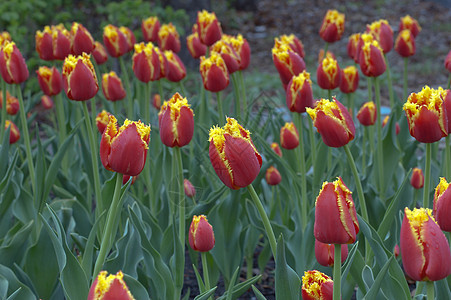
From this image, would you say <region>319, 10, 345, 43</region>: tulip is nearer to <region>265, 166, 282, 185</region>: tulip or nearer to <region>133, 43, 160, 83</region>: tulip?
<region>265, 166, 282, 185</region>: tulip

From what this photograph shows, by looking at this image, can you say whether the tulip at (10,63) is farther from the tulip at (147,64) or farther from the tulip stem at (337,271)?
the tulip stem at (337,271)

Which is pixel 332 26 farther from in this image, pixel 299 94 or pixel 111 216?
pixel 111 216

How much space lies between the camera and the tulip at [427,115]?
1437 millimetres

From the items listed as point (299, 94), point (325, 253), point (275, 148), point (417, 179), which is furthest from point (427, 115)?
point (275, 148)

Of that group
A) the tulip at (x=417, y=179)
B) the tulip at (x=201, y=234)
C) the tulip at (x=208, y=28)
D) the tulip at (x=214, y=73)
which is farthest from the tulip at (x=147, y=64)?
the tulip at (x=417, y=179)

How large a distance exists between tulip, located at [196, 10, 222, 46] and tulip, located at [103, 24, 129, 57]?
0.33 m

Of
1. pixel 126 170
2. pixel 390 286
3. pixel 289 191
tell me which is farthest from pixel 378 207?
pixel 126 170

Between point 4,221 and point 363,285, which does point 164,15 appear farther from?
point 363,285

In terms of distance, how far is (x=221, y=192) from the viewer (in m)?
2.04

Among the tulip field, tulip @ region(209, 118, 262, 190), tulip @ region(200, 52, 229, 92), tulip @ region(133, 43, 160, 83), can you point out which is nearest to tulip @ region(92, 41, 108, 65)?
the tulip field

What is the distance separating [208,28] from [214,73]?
509 mm

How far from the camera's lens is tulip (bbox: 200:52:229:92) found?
6.98ft

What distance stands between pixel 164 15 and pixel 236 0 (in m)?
4.19

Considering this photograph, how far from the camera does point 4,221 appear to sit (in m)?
2.24
